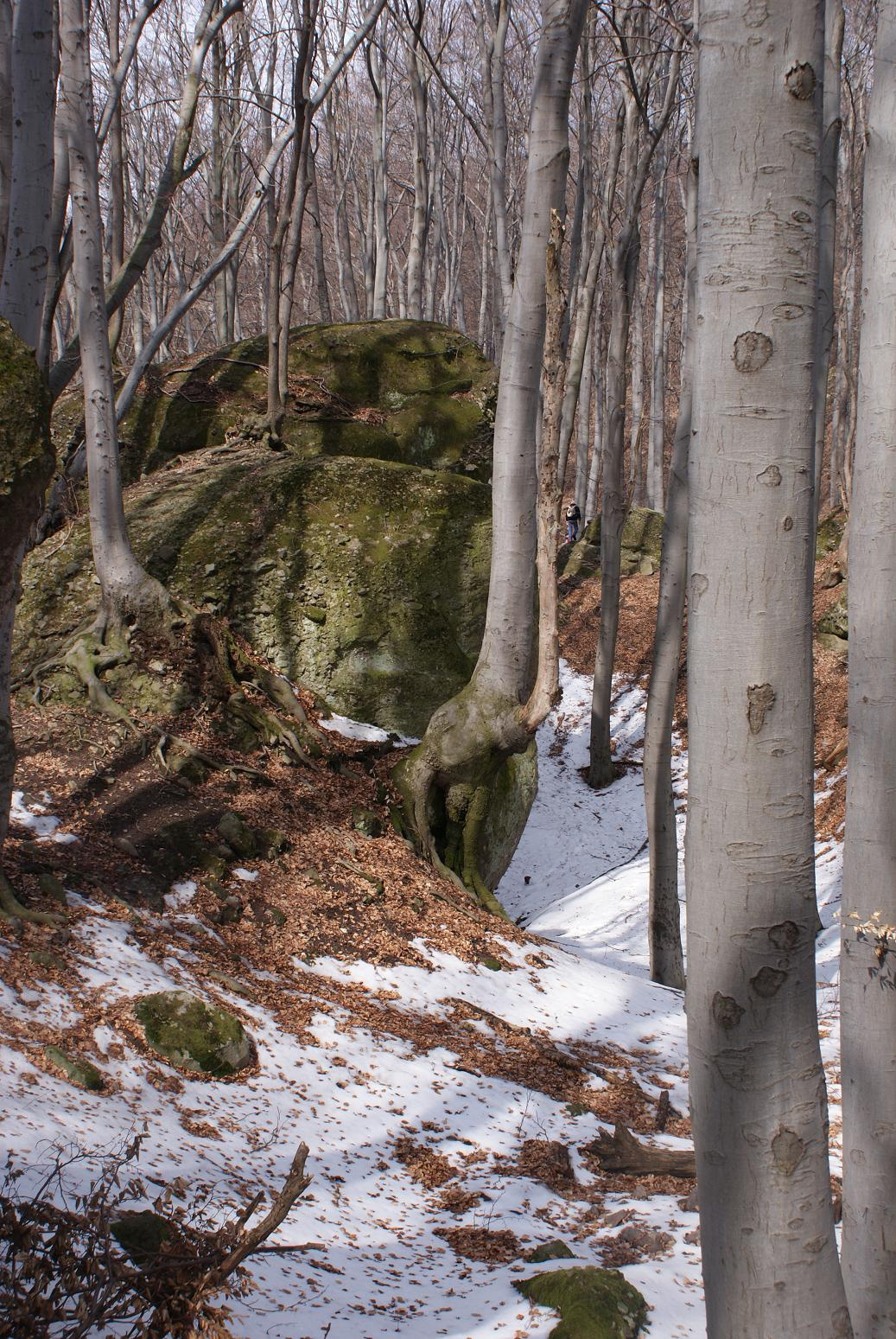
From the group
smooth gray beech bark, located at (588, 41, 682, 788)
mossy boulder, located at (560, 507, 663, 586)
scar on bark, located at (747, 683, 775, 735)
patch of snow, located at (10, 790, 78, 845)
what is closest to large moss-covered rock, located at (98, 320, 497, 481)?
smooth gray beech bark, located at (588, 41, 682, 788)

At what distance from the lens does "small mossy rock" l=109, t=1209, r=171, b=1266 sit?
240cm

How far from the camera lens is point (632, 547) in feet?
60.5

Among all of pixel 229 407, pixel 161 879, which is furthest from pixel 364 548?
pixel 161 879

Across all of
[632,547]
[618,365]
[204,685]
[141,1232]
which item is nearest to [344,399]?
[618,365]

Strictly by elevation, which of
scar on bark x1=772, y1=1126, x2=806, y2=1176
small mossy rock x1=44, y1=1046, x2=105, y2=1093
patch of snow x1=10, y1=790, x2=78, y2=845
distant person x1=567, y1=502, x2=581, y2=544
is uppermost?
distant person x1=567, y1=502, x2=581, y2=544

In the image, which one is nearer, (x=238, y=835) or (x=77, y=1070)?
(x=77, y=1070)

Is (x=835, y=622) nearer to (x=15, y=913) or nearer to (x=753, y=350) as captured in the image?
(x=15, y=913)

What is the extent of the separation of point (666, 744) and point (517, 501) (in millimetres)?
2544

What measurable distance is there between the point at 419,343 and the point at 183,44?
13039mm

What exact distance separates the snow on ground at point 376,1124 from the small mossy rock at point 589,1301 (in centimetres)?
6

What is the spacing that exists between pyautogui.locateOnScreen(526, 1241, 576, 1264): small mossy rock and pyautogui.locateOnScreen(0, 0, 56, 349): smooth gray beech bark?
4.35 metres

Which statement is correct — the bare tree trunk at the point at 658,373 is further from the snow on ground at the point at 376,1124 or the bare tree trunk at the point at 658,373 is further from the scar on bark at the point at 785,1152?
the scar on bark at the point at 785,1152

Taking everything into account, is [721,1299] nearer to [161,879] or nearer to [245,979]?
[245,979]

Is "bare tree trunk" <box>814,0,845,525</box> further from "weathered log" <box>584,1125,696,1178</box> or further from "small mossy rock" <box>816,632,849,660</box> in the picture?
"small mossy rock" <box>816,632,849,660</box>
